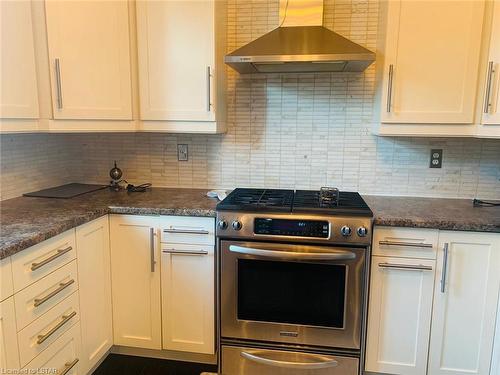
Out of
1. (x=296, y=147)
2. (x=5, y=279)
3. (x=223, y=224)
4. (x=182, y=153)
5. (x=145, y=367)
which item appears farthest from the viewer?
(x=182, y=153)

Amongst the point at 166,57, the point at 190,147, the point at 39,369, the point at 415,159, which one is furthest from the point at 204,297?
the point at 415,159

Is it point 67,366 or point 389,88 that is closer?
point 67,366

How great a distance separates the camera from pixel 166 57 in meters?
2.13

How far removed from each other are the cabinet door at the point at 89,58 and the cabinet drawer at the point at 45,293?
81 centimetres

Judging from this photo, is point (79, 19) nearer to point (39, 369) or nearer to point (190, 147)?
point (190, 147)

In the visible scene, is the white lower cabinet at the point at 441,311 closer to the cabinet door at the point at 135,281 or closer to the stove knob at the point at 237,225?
the stove knob at the point at 237,225

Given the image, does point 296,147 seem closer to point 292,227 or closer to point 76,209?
point 292,227

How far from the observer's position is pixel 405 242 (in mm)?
1810

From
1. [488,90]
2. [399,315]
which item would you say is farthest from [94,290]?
[488,90]

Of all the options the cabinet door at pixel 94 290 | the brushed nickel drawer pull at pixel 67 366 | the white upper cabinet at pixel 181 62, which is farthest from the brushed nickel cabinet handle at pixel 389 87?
the brushed nickel drawer pull at pixel 67 366

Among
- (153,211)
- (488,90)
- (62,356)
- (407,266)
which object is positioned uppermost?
Answer: (488,90)

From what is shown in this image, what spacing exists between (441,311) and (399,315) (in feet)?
0.65

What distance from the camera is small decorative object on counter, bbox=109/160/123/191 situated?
2.46 m

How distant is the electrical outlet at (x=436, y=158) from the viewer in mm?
2279
